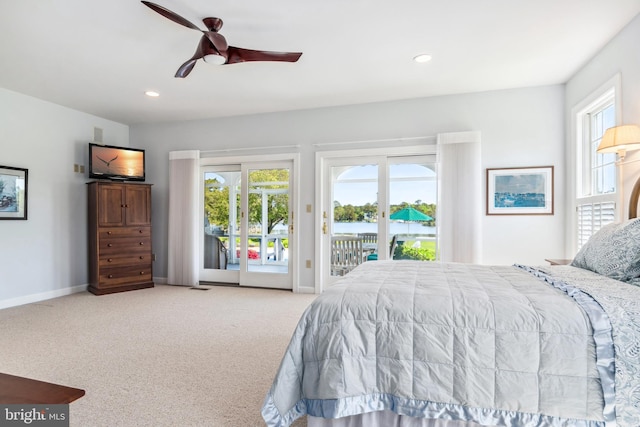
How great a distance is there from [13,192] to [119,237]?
1311 mm

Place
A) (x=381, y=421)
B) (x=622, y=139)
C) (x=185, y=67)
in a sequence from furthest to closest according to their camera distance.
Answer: (x=185, y=67), (x=622, y=139), (x=381, y=421)

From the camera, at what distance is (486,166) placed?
14.0 ft

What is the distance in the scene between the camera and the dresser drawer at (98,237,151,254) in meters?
4.87

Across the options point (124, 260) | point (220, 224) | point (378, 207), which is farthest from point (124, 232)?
point (378, 207)

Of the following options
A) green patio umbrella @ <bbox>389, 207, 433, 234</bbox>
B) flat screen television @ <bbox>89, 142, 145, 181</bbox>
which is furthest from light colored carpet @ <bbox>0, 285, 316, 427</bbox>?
flat screen television @ <bbox>89, 142, 145, 181</bbox>

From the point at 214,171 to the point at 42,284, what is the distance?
2779 mm

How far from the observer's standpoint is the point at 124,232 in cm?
A: 509

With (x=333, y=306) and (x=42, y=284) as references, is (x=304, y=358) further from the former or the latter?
(x=42, y=284)

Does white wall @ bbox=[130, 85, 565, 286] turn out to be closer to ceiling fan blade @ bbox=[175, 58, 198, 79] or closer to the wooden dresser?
the wooden dresser

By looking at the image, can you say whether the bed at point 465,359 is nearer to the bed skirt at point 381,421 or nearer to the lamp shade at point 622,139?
the bed skirt at point 381,421

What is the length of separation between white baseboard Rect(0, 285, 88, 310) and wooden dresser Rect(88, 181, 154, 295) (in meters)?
0.19

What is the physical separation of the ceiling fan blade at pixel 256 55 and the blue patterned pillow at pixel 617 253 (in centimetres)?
250

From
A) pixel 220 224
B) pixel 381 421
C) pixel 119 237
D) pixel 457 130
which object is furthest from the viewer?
pixel 220 224

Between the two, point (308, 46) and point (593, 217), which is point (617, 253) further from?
point (308, 46)
